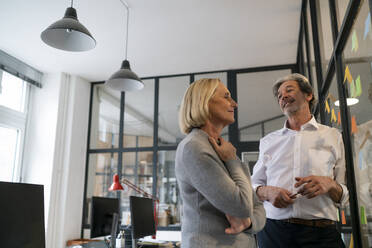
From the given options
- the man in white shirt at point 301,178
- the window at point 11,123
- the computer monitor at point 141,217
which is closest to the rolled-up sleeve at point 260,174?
the man in white shirt at point 301,178

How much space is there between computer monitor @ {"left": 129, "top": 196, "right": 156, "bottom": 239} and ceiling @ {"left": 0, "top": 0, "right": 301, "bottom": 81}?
218 cm

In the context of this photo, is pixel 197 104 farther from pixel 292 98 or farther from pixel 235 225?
pixel 292 98

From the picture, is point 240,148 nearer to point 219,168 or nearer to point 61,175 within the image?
point 61,175

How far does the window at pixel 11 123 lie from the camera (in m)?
5.18

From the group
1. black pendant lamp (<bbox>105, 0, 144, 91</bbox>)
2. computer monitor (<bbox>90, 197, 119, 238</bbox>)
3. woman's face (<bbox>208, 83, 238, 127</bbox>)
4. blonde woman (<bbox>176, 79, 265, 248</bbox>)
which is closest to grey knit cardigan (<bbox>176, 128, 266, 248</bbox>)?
blonde woman (<bbox>176, 79, 265, 248</bbox>)

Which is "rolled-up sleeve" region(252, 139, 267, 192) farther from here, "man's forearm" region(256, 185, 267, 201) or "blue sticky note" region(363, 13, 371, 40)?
"blue sticky note" region(363, 13, 371, 40)

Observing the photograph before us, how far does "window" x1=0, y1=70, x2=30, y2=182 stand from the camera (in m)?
5.18

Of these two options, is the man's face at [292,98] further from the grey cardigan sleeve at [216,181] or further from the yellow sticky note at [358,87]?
the grey cardigan sleeve at [216,181]

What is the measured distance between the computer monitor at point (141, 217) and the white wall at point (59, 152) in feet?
9.00

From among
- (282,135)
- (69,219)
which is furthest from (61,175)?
(282,135)

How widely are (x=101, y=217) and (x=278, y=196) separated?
214 cm

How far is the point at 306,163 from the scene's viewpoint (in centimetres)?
155

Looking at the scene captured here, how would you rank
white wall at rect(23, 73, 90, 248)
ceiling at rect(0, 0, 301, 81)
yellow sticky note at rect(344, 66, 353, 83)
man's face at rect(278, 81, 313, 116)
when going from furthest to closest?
white wall at rect(23, 73, 90, 248)
ceiling at rect(0, 0, 301, 81)
man's face at rect(278, 81, 313, 116)
yellow sticky note at rect(344, 66, 353, 83)

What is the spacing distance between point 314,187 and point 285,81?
593mm
